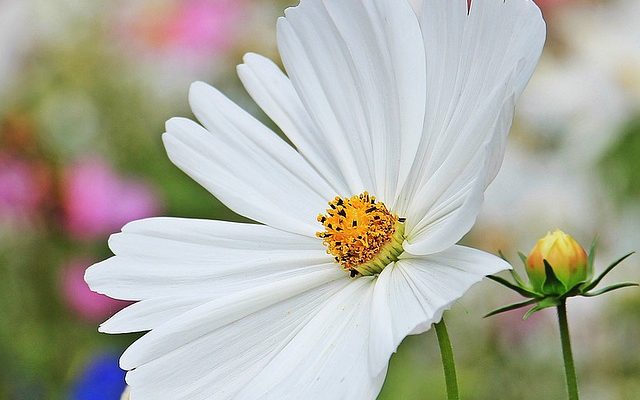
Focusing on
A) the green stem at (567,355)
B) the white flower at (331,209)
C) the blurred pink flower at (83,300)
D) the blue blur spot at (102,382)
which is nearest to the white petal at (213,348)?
the white flower at (331,209)

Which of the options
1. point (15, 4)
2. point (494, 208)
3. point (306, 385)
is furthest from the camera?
point (15, 4)

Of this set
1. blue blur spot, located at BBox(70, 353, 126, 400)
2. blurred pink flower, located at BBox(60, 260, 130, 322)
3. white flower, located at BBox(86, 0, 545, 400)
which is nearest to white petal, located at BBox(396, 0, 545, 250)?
white flower, located at BBox(86, 0, 545, 400)

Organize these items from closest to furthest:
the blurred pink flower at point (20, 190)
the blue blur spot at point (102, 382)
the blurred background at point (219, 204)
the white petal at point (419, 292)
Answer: the white petal at point (419, 292), the blue blur spot at point (102, 382), the blurred background at point (219, 204), the blurred pink flower at point (20, 190)

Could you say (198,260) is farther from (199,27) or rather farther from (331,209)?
(199,27)

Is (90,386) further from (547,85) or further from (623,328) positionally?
(547,85)

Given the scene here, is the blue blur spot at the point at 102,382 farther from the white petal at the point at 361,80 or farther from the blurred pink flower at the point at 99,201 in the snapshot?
the white petal at the point at 361,80

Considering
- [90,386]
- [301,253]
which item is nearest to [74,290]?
[90,386]
